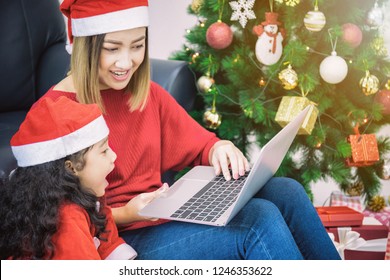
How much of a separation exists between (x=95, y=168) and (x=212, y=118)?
729 millimetres

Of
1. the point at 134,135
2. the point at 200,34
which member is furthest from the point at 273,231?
the point at 200,34

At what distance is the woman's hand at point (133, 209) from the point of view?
1146 millimetres

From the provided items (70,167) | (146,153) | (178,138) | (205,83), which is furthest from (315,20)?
(70,167)

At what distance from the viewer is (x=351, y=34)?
1.65 meters

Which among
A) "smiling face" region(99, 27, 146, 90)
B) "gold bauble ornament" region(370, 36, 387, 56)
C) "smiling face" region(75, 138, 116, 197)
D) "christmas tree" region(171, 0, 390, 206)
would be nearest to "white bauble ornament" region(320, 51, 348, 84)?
"christmas tree" region(171, 0, 390, 206)

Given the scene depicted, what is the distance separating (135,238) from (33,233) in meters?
0.25

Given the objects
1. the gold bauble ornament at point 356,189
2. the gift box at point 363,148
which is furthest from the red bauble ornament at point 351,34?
the gold bauble ornament at point 356,189

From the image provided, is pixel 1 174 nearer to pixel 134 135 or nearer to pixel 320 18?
pixel 134 135

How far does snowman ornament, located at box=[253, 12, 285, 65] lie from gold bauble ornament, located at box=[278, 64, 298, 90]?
0.06 meters

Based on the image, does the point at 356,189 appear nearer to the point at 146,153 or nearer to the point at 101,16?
the point at 146,153

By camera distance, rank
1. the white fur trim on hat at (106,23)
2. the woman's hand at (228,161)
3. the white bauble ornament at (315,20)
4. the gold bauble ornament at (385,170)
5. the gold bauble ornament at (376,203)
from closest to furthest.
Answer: the white fur trim on hat at (106,23) < the woman's hand at (228,161) < the white bauble ornament at (315,20) < the gold bauble ornament at (385,170) < the gold bauble ornament at (376,203)

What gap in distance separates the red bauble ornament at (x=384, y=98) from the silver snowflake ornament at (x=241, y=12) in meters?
0.43

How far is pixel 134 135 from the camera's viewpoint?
1.30 meters

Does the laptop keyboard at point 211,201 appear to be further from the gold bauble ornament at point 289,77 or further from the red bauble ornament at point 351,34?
the red bauble ornament at point 351,34
